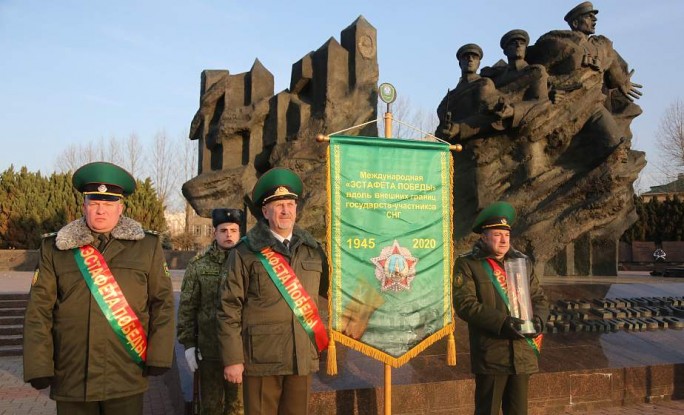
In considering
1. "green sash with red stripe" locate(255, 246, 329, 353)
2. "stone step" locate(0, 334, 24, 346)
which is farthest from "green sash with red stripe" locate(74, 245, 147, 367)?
"stone step" locate(0, 334, 24, 346)

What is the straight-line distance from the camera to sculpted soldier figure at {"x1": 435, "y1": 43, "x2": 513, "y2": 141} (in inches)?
333

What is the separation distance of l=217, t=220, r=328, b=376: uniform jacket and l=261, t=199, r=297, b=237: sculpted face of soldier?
0.21ft

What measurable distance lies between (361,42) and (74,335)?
8.04 metres

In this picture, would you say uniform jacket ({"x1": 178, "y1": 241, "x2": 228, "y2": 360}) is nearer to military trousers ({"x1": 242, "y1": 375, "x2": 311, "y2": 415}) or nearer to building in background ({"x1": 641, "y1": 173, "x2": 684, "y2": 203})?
military trousers ({"x1": 242, "y1": 375, "x2": 311, "y2": 415})

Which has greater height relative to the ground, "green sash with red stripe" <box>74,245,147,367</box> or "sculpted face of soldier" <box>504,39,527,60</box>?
"sculpted face of soldier" <box>504,39,527,60</box>

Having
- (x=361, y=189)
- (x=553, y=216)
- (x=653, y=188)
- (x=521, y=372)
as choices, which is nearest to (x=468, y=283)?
(x=521, y=372)

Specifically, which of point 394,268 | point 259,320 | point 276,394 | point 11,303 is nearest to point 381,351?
point 394,268

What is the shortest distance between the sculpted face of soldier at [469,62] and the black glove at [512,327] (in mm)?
7239

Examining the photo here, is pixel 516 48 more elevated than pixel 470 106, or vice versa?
pixel 516 48

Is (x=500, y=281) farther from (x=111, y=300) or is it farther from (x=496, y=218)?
(x=111, y=300)

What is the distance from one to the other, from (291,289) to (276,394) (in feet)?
1.67

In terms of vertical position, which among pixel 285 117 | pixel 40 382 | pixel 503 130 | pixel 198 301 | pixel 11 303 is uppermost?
pixel 285 117

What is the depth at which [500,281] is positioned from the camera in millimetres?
3332

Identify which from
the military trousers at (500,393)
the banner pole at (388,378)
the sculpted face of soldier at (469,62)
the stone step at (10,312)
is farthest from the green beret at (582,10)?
the stone step at (10,312)
